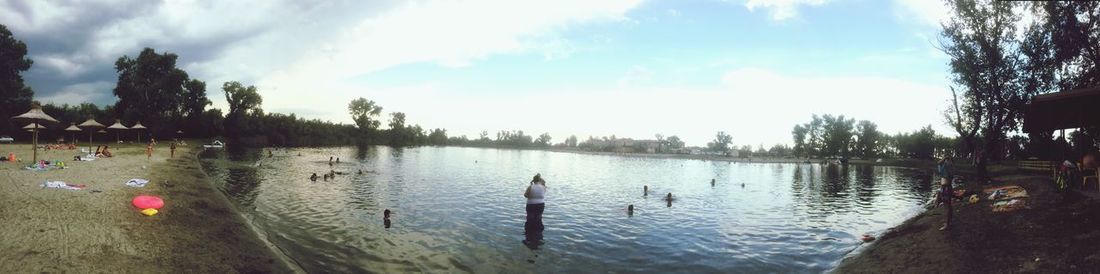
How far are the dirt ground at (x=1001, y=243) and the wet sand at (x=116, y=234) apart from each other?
52.7ft

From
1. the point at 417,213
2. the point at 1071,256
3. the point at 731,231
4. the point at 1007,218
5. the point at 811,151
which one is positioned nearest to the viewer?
the point at 1071,256

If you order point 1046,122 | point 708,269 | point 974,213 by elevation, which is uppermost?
point 1046,122

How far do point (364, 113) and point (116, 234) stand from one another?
163338mm

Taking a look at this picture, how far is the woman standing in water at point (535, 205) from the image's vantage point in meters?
18.4

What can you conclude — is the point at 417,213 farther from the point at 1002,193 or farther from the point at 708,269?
the point at 1002,193

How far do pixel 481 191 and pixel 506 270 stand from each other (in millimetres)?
19744

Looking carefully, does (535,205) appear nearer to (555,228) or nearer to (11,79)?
(555,228)

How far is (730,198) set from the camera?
33469 mm

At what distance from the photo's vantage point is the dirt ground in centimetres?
950

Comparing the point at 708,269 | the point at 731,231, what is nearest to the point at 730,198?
the point at 731,231

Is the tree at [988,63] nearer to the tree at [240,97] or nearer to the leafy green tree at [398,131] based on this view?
the tree at [240,97]

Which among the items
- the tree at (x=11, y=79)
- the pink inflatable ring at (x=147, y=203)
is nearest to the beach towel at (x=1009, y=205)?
the pink inflatable ring at (x=147, y=203)

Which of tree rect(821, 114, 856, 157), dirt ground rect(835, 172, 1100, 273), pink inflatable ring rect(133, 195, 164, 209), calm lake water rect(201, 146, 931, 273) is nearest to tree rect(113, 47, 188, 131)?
calm lake water rect(201, 146, 931, 273)

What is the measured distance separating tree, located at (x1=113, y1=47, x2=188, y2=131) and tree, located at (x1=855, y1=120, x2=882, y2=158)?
6581 inches
